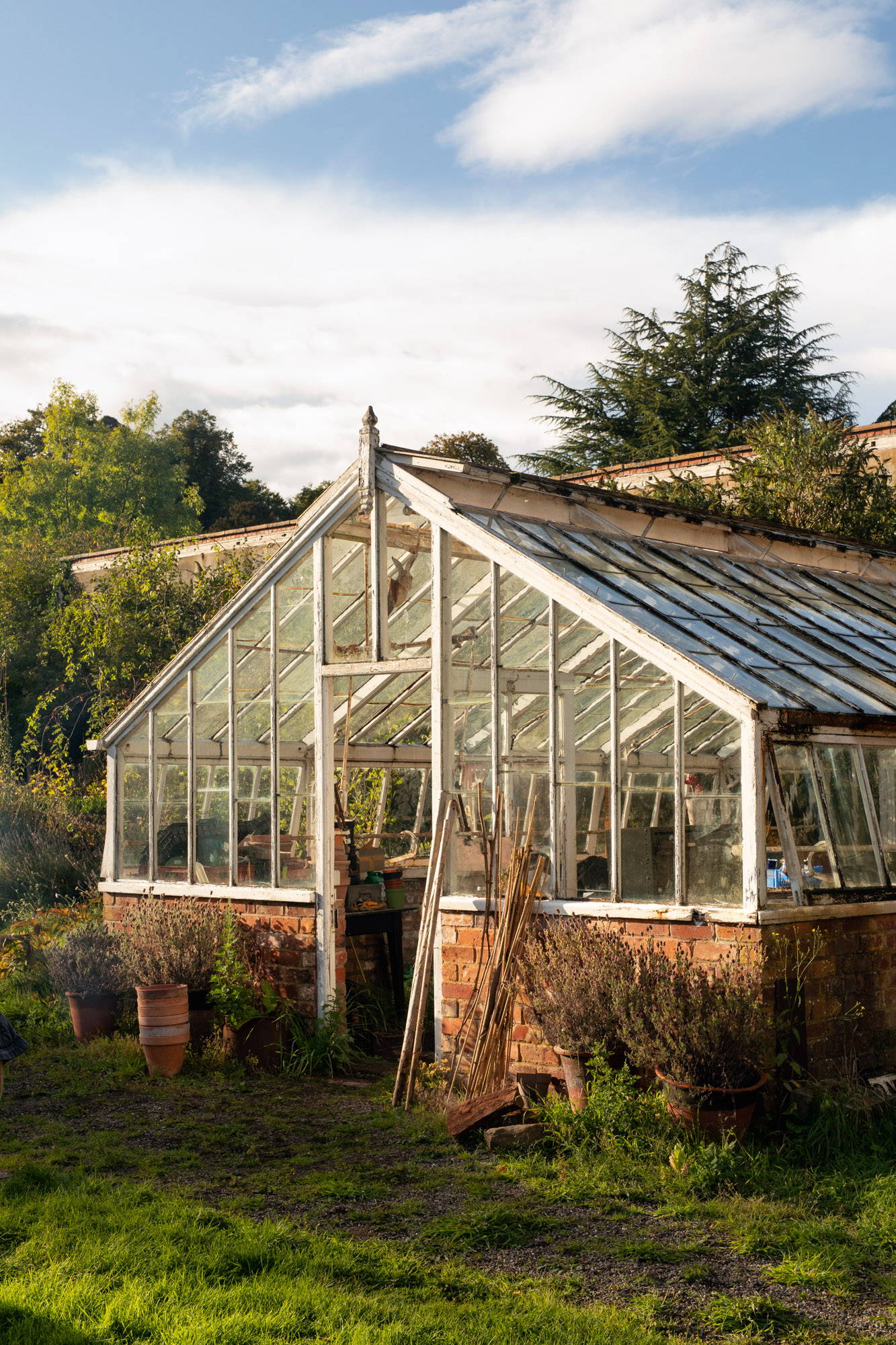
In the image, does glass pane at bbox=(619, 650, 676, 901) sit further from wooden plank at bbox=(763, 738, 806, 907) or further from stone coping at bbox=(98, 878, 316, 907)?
stone coping at bbox=(98, 878, 316, 907)

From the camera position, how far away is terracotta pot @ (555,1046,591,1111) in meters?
7.04

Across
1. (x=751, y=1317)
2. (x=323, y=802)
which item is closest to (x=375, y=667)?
(x=323, y=802)

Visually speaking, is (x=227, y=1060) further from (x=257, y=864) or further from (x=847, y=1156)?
(x=847, y=1156)

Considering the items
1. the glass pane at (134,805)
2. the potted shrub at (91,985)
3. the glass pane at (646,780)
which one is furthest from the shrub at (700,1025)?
the glass pane at (134,805)

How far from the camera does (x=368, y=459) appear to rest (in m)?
→ 9.27

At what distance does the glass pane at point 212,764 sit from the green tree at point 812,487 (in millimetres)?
8486

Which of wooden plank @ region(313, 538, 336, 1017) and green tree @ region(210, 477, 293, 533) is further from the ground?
green tree @ region(210, 477, 293, 533)

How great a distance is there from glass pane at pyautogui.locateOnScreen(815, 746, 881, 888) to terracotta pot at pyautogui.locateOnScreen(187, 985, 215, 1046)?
4.63 m

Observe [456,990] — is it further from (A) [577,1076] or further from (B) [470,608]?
(B) [470,608]

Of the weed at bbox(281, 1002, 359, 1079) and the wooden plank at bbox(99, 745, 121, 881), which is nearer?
the weed at bbox(281, 1002, 359, 1079)

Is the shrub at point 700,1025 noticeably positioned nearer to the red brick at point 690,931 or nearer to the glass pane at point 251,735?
the red brick at point 690,931

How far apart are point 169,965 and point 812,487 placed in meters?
11.8

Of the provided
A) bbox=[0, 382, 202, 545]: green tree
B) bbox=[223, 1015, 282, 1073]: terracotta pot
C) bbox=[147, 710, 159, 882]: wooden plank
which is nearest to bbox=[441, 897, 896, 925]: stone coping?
bbox=[223, 1015, 282, 1073]: terracotta pot

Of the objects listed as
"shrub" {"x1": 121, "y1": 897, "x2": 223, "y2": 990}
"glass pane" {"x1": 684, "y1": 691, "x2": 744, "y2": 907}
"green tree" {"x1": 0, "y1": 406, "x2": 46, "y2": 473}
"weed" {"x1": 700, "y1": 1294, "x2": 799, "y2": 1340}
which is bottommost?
"weed" {"x1": 700, "y1": 1294, "x2": 799, "y2": 1340}
